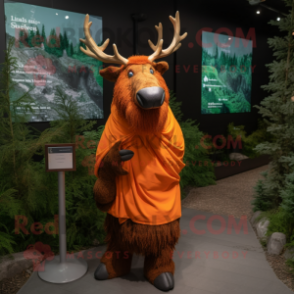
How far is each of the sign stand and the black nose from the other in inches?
33.1

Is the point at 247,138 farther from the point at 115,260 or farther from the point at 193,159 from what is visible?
the point at 115,260

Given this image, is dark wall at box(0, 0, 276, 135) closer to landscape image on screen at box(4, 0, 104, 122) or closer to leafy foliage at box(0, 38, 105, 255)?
landscape image on screen at box(4, 0, 104, 122)

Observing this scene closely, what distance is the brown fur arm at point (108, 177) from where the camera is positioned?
83.1 inches

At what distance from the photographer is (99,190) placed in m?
2.25

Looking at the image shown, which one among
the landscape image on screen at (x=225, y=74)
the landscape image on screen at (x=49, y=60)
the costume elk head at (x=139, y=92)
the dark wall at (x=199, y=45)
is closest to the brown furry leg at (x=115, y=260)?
the costume elk head at (x=139, y=92)

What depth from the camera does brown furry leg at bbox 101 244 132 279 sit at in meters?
2.47

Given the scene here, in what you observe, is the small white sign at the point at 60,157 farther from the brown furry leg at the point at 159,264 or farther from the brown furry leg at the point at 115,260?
the brown furry leg at the point at 159,264

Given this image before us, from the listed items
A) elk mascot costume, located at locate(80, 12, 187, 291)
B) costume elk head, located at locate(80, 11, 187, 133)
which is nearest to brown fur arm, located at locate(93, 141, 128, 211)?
elk mascot costume, located at locate(80, 12, 187, 291)

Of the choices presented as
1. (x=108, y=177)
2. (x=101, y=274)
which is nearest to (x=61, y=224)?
(x=101, y=274)

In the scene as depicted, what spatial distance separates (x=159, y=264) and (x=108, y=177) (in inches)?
29.9

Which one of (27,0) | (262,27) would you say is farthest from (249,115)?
(27,0)

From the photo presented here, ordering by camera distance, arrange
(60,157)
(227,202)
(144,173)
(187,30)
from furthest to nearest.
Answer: (187,30), (227,202), (60,157), (144,173)

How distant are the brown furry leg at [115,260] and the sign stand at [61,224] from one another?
254mm

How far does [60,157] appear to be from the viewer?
2.45 metres
